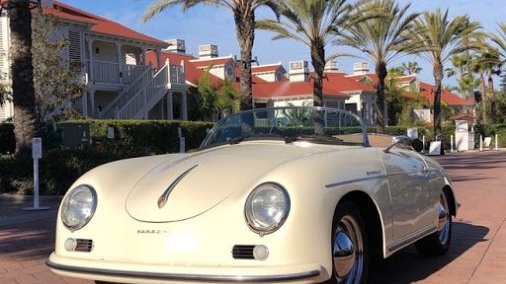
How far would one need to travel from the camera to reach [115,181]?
4.51 meters

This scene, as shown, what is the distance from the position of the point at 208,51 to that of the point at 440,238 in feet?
151

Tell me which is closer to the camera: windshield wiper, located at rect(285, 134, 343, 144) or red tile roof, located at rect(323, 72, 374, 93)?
windshield wiper, located at rect(285, 134, 343, 144)

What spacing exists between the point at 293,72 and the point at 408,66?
41.5 metres

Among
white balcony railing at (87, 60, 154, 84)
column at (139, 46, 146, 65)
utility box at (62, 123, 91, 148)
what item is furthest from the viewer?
column at (139, 46, 146, 65)

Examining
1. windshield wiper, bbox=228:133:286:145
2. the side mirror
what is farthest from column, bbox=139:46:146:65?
windshield wiper, bbox=228:133:286:145

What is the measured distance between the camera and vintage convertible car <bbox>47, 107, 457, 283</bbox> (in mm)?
3799

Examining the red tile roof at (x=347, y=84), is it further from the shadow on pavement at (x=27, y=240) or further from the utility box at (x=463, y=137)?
the shadow on pavement at (x=27, y=240)

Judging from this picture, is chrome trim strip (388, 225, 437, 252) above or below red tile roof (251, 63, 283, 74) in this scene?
below

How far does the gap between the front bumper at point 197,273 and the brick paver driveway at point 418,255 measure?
1.79 m

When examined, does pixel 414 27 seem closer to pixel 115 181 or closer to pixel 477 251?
pixel 477 251

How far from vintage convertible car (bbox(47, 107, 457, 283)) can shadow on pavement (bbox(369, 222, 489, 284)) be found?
0.49m

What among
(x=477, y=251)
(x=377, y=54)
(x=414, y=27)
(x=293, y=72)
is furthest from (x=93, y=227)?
(x=293, y=72)

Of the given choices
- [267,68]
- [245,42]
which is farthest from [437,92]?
[245,42]

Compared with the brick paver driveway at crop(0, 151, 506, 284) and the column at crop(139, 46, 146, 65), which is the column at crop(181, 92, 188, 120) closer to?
the column at crop(139, 46, 146, 65)
